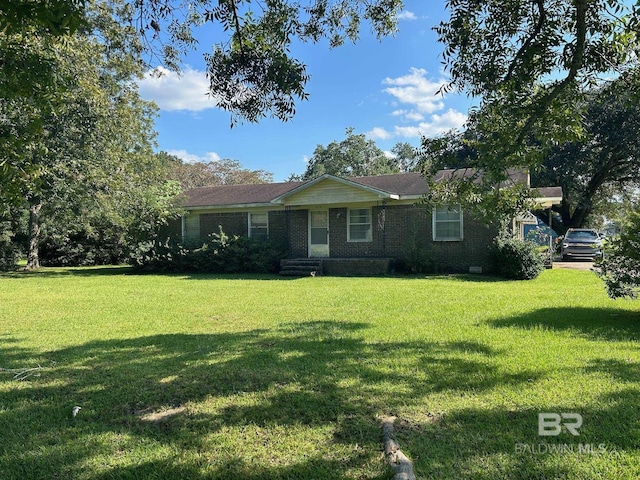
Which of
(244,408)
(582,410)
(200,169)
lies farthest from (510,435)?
(200,169)

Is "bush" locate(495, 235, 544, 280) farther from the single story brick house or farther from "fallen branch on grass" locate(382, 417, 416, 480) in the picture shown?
"fallen branch on grass" locate(382, 417, 416, 480)

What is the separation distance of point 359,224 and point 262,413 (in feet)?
46.8

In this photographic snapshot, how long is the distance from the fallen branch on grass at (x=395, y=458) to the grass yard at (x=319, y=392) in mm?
72

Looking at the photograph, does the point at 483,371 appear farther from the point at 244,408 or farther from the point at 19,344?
the point at 19,344

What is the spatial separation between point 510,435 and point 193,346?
13.5ft

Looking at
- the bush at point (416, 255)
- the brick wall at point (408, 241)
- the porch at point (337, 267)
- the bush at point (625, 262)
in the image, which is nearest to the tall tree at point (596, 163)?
the brick wall at point (408, 241)

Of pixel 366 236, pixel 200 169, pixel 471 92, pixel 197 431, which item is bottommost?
pixel 197 431

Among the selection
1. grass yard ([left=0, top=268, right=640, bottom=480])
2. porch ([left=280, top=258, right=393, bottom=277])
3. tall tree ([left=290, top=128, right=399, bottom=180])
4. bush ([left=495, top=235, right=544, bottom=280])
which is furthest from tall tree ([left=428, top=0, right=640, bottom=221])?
A: tall tree ([left=290, top=128, right=399, bottom=180])

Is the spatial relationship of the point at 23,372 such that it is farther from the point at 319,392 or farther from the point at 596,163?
the point at 596,163

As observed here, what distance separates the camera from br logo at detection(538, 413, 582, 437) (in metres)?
3.34

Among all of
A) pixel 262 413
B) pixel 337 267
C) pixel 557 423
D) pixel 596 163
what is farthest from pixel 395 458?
pixel 596 163

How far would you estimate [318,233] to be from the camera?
1845cm

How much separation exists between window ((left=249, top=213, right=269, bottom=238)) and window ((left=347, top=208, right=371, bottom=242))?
392cm

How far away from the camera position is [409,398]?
159 inches
